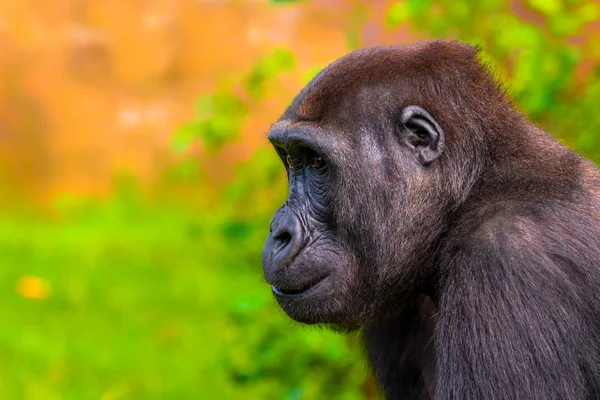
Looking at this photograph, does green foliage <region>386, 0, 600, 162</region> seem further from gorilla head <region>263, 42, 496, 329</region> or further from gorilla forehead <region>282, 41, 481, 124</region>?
gorilla head <region>263, 42, 496, 329</region>

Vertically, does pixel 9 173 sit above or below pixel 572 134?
below

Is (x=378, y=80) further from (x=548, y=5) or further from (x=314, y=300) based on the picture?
(x=548, y=5)

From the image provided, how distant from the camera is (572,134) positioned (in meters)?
5.55

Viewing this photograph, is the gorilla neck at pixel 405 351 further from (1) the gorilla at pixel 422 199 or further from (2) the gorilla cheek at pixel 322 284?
(2) the gorilla cheek at pixel 322 284

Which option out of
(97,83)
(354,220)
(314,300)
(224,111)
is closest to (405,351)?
(314,300)

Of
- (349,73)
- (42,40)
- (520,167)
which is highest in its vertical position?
(349,73)

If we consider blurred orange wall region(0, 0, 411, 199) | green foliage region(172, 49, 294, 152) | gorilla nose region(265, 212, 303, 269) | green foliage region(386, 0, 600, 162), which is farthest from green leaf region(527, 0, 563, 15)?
blurred orange wall region(0, 0, 411, 199)

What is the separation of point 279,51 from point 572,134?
5.54 feet

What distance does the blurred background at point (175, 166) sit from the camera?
556 cm

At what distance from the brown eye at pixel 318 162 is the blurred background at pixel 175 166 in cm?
103

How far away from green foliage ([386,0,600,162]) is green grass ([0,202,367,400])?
5.27ft

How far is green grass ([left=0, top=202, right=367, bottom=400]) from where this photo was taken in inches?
221

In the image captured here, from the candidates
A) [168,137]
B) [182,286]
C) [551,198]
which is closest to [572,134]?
[551,198]

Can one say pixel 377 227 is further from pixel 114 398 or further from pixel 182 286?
pixel 182 286
